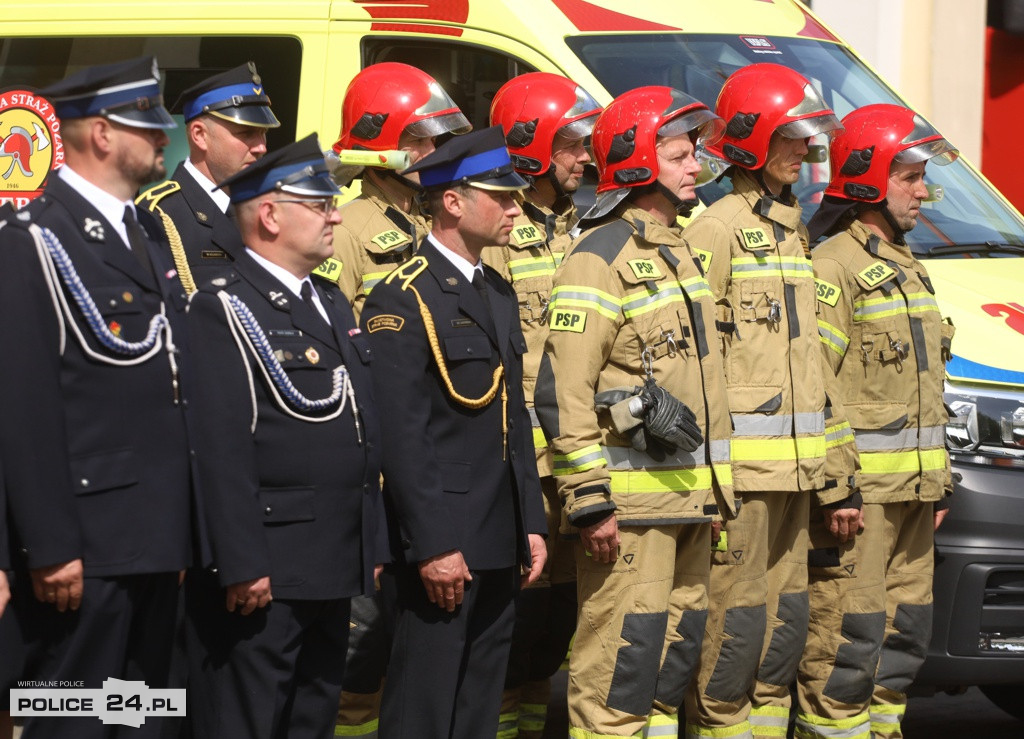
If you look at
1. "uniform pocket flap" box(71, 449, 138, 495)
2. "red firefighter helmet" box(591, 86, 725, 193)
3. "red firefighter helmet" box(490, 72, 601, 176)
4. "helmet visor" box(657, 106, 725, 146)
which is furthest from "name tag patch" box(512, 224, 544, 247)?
"uniform pocket flap" box(71, 449, 138, 495)

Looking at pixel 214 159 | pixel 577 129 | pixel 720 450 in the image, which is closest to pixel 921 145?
pixel 577 129

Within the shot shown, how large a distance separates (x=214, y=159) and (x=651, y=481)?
1.75 meters

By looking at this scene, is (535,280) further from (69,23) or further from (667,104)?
(69,23)

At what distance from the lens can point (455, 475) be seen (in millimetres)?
4668

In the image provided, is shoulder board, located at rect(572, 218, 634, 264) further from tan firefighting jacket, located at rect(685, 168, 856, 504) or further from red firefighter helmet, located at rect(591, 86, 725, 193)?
tan firefighting jacket, located at rect(685, 168, 856, 504)

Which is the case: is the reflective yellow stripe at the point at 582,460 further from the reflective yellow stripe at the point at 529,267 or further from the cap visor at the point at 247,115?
the cap visor at the point at 247,115

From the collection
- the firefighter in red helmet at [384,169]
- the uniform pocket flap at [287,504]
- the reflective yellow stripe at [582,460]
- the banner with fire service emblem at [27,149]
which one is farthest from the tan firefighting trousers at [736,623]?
the banner with fire service emblem at [27,149]

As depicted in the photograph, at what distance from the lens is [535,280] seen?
19.6ft

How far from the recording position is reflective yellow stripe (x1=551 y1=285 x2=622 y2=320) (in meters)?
5.10

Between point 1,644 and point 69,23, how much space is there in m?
3.86

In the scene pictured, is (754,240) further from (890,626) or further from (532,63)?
(890,626)

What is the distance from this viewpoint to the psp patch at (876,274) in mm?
5969

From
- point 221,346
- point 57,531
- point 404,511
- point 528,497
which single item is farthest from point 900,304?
point 57,531

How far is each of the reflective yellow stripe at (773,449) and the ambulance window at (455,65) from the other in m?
1.90
